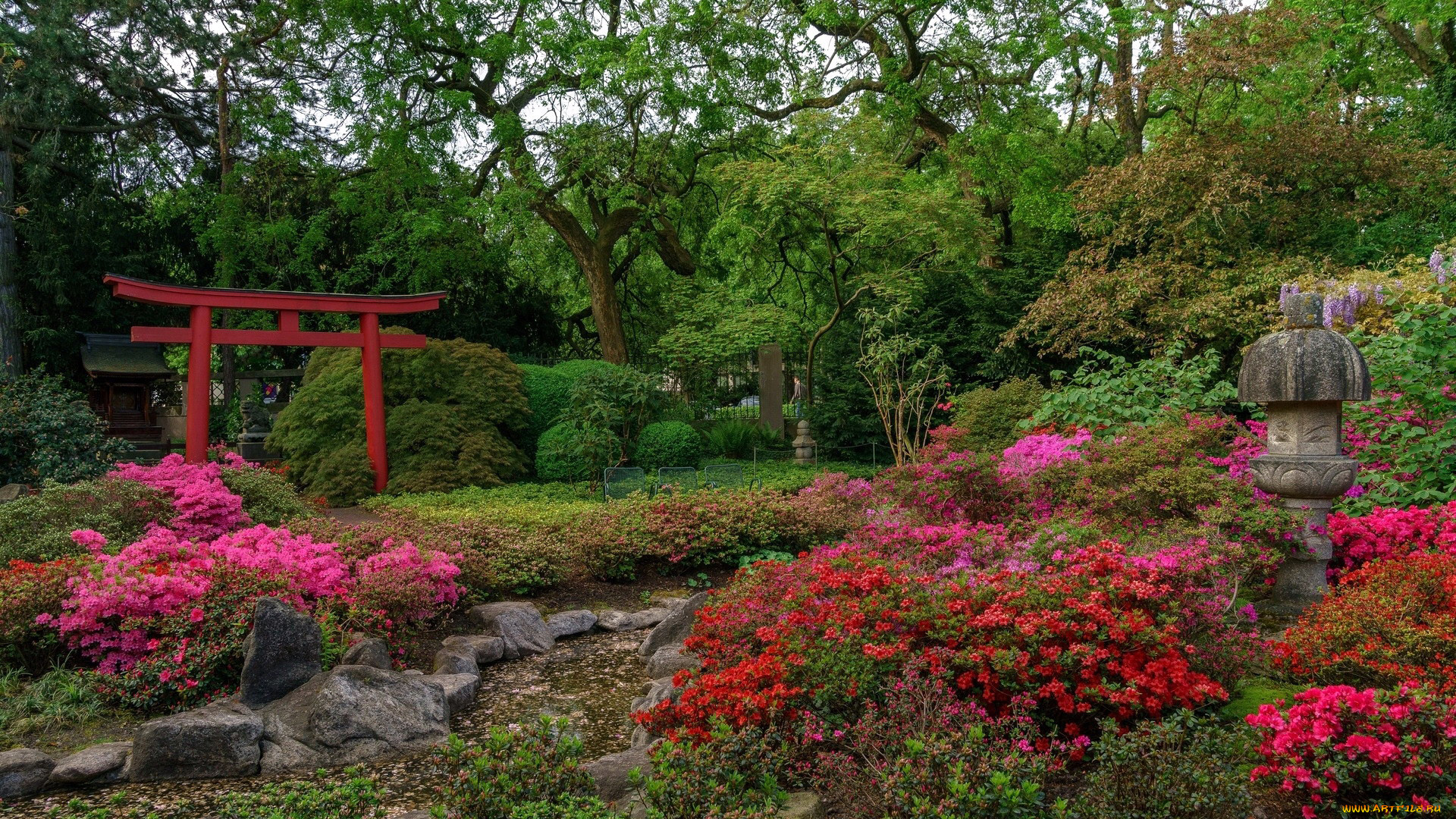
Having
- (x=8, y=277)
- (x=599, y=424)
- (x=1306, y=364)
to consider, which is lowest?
(x=599, y=424)

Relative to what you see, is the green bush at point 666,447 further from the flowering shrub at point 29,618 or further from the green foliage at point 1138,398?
the flowering shrub at point 29,618

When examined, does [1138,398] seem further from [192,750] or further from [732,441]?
[732,441]

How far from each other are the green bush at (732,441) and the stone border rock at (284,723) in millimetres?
9021

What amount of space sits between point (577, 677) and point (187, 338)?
Result: 788 centimetres

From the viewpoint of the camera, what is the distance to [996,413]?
10.1 meters

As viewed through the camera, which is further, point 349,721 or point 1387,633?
point 349,721

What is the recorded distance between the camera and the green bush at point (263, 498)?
26.9 feet

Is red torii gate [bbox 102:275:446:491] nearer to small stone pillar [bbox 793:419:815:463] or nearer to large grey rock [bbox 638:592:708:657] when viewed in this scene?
small stone pillar [bbox 793:419:815:463]

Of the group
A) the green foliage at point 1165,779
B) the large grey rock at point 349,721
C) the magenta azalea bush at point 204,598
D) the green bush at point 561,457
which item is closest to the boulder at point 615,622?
the magenta azalea bush at point 204,598

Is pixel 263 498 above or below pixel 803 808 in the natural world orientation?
above

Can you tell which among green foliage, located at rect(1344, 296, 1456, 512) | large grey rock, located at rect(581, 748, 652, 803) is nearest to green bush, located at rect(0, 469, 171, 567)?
large grey rock, located at rect(581, 748, 652, 803)

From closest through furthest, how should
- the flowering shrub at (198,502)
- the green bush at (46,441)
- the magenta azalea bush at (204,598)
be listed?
1. the magenta azalea bush at (204,598)
2. the flowering shrub at (198,502)
3. the green bush at (46,441)

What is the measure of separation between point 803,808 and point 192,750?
8.91ft

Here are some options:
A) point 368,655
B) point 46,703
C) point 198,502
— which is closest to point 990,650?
point 368,655
